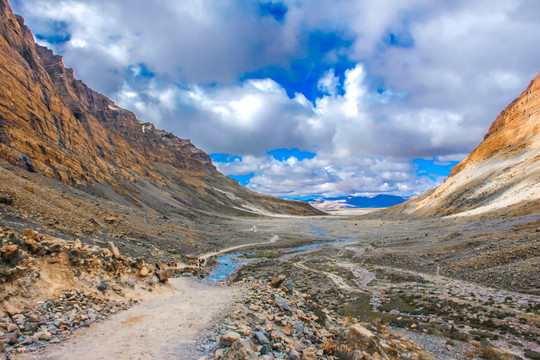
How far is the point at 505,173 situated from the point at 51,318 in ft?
408

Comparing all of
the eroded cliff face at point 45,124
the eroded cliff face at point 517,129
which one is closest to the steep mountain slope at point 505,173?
the eroded cliff face at point 517,129

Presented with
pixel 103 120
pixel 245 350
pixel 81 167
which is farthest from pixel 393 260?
pixel 103 120

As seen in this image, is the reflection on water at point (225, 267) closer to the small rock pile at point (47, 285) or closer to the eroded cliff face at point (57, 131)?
the small rock pile at point (47, 285)

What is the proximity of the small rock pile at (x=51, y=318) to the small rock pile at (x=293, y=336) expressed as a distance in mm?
5803

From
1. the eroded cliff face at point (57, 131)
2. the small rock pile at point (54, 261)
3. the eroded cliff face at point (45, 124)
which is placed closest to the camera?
the small rock pile at point (54, 261)

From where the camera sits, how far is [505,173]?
96750 millimetres

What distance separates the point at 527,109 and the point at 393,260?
134460 mm

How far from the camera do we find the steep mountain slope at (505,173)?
2959 inches

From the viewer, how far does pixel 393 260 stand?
136ft

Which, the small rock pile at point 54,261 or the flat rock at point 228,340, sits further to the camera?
the small rock pile at point 54,261

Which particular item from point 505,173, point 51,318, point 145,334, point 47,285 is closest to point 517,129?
point 505,173

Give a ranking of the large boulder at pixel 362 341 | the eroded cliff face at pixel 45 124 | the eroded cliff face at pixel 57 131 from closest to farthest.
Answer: the large boulder at pixel 362 341 < the eroded cliff face at pixel 45 124 < the eroded cliff face at pixel 57 131

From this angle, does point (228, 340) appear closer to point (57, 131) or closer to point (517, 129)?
point (57, 131)

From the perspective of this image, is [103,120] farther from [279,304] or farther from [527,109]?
[527,109]
